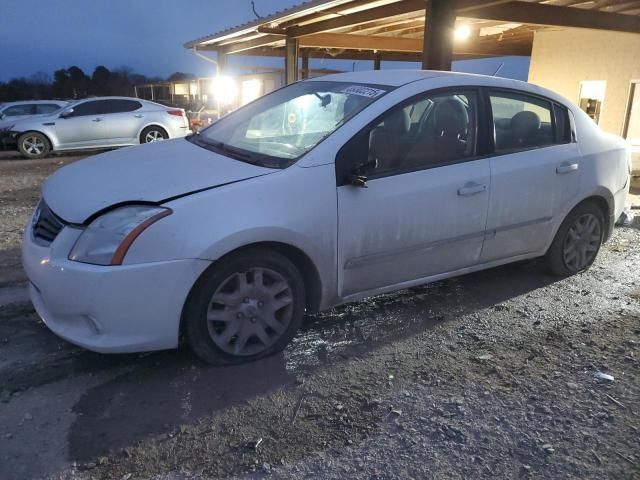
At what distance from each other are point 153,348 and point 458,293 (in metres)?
2.47

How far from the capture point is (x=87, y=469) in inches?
93.4

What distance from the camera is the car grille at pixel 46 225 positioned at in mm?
3021

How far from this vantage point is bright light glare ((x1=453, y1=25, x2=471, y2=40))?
11.2 metres

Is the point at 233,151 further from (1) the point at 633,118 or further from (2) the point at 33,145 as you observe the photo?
(2) the point at 33,145

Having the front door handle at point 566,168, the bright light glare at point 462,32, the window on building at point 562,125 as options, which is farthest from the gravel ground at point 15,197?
the bright light glare at point 462,32

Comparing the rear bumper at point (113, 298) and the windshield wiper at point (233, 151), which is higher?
the windshield wiper at point (233, 151)

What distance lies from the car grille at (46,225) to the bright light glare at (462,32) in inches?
386

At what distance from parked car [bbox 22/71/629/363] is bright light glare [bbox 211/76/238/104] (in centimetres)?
1230

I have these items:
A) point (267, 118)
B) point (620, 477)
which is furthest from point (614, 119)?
point (620, 477)

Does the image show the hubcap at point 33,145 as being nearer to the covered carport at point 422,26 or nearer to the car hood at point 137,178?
the covered carport at point 422,26

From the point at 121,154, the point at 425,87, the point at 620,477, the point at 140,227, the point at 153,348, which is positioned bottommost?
the point at 620,477

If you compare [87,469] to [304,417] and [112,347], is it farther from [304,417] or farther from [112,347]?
[304,417]

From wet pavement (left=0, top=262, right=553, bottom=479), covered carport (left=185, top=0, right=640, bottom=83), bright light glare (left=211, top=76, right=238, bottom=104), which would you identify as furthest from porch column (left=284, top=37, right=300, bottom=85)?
wet pavement (left=0, top=262, right=553, bottom=479)

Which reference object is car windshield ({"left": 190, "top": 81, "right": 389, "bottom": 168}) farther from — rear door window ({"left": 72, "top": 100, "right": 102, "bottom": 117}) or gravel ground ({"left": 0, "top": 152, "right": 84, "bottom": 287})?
rear door window ({"left": 72, "top": 100, "right": 102, "bottom": 117})
